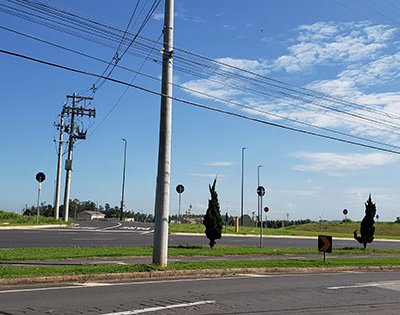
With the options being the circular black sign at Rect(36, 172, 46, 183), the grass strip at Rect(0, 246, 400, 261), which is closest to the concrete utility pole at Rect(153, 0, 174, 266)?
the grass strip at Rect(0, 246, 400, 261)

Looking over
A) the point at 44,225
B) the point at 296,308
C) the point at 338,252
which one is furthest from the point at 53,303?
the point at 44,225

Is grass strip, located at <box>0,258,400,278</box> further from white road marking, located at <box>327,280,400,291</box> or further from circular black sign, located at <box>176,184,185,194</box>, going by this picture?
circular black sign, located at <box>176,184,185,194</box>

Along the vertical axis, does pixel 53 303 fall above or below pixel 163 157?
below

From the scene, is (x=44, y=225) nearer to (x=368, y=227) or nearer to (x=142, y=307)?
(x=368, y=227)

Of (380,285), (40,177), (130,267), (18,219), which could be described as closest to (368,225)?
(380,285)

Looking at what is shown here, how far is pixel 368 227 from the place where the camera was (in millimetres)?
29781

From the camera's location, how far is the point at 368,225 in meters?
29.8

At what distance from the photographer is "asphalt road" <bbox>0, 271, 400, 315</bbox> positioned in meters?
8.72

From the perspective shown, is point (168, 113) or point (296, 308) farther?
point (168, 113)

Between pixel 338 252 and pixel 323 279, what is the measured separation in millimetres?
12609

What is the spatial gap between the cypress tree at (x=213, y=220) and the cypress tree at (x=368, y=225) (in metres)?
10.4

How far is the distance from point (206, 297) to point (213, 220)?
13.8m

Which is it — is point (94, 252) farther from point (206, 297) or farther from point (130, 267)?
point (206, 297)

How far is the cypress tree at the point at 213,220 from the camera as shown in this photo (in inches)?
939
